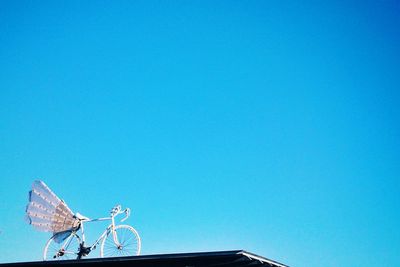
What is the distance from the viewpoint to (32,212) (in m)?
11.2

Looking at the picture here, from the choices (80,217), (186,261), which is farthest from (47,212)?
(186,261)

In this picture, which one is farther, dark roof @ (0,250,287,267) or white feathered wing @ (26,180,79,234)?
white feathered wing @ (26,180,79,234)

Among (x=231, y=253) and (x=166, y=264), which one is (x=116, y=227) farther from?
(x=231, y=253)

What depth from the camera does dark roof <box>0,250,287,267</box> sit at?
7.21 m

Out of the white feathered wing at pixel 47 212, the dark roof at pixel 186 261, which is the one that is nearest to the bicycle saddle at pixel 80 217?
the white feathered wing at pixel 47 212

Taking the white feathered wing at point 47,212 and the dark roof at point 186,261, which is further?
the white feathered wing at point 47,212

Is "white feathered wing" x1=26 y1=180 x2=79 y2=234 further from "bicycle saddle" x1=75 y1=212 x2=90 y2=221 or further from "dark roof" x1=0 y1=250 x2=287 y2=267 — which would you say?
"dark roof" x1=0 y1=250 x2=287 y2=267

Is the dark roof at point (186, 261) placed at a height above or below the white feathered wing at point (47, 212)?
below

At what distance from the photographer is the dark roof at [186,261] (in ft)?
23.6

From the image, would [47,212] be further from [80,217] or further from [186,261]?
[186,261]

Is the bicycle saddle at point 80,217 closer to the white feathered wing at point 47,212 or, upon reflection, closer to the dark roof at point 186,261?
the white feathered wing at point 47,212

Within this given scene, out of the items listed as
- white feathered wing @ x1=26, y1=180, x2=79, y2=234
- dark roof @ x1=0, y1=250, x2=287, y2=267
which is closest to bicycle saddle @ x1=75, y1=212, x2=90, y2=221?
white feathered wing @ x1=26, y1=180, x2=79, y2=234

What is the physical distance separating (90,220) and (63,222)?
39.5 inches

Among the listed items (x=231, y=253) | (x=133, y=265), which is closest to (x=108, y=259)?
(x=133, y=265)
